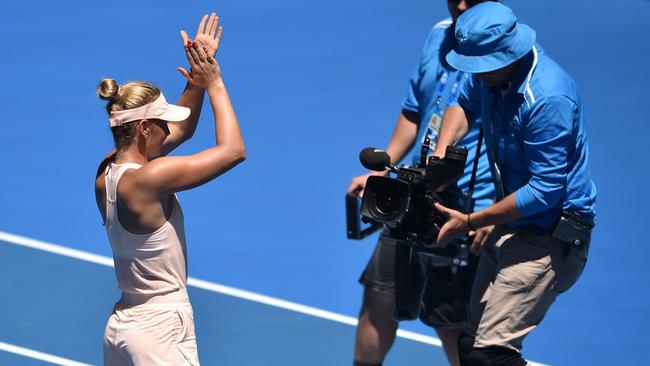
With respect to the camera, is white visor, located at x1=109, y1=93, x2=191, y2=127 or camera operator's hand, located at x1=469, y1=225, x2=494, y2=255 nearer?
white visor, located at x1=109, y1=93, x2=191, y2=127

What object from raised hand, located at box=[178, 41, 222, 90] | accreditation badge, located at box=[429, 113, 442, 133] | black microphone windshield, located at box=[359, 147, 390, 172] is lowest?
black microphone windshield, located at box=[359, 147, 390, 172]

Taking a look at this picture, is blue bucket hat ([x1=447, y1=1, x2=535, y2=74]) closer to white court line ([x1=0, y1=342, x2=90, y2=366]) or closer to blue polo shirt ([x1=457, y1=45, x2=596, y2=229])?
blue polo shirt ([x1=457, y1=45, x2=596, y2=229])

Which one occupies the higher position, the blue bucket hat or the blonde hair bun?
the blue bucket hat

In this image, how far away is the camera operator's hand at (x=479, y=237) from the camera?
21.0 feet

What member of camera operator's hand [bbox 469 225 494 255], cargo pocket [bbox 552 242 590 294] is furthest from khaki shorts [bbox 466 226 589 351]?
camera operator's hand [bbox 469 225 494 255]

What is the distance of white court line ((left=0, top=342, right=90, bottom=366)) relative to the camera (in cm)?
748

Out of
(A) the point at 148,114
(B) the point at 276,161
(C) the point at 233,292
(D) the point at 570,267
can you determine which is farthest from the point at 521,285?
(B) the point at 276,161

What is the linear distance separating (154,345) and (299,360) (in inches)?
91.2

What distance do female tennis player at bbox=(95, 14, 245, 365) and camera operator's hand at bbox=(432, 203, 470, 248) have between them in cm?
120

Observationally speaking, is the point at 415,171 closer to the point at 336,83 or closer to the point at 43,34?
the point at 336,83

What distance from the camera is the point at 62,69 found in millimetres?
11852

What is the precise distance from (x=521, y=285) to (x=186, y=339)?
163 cm

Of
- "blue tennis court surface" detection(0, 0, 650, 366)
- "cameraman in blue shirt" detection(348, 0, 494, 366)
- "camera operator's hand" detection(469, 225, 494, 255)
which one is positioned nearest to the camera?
"camera operator's hand" detection(469, 225, 494, 255)

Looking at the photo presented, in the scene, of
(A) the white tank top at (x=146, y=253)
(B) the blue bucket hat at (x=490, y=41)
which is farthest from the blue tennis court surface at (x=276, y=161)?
(B) the blue bucket hat at (x=490, y=41)
